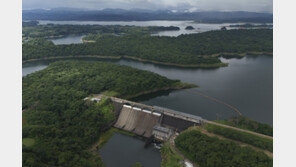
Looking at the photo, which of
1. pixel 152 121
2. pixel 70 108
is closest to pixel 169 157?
pixel 152 121

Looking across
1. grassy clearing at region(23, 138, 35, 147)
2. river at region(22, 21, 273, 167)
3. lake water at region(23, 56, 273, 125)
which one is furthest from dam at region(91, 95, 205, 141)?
grassy clearing at region(23, 138, 35, 147)

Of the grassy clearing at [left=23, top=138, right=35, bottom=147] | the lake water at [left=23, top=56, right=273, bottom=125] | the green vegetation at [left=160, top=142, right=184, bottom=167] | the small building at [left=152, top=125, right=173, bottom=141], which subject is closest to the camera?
the grassy clearing at [left=23, top=138, right=35, bottom=147]

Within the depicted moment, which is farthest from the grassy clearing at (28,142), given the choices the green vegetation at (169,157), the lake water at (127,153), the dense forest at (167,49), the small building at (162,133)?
the dense forest at (167,49)

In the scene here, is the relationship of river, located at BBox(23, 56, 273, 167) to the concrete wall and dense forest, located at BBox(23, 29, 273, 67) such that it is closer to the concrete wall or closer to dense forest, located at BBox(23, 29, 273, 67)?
the concrete wall

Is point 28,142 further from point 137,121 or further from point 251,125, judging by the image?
point 251,125

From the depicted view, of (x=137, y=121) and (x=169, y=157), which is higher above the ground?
(x=137, y=121)

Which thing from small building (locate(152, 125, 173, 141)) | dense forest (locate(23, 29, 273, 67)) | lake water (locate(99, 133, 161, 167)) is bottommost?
lake water (locate(99, 133, 161, 167))

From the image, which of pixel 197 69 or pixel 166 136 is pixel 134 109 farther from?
pixel 197 69
